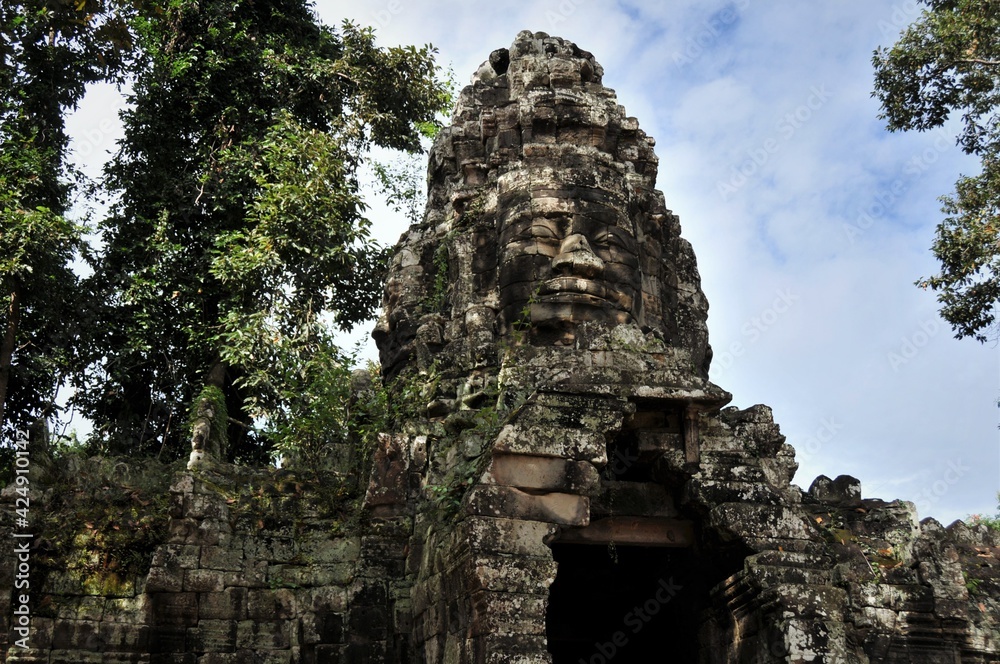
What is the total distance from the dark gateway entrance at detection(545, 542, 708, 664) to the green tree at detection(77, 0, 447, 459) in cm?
499

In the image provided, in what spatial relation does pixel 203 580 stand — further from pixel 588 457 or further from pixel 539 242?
pixel 539 242

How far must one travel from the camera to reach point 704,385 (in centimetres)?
811

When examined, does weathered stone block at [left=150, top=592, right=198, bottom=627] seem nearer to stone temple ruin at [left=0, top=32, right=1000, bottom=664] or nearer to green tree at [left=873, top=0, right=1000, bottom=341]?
stone temple ruin at [left=0, top=32, right=1000, bottom=664]

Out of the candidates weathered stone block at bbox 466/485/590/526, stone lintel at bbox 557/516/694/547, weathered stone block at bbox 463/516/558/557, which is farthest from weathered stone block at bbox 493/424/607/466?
stone lintel at bbox 557/516/694/547

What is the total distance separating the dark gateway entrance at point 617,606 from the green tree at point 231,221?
197 inches

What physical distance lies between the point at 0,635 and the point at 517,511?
4609 millimetres

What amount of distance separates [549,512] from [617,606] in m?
3.57

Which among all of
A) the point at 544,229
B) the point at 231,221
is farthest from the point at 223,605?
the point at 231,221

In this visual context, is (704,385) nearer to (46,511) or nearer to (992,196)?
(46,511)

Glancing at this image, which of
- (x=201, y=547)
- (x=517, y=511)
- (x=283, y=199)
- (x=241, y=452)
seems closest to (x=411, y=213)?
(x=283, y=199)

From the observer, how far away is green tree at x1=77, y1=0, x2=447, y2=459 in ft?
49.4

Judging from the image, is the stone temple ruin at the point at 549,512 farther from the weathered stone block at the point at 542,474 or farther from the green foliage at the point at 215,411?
the green foliage at the point at 215,411

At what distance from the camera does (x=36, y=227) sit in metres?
13.0

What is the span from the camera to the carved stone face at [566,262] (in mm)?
9695
